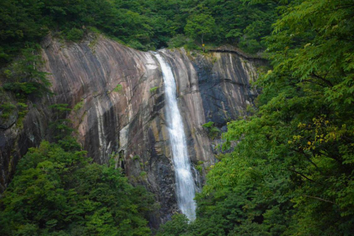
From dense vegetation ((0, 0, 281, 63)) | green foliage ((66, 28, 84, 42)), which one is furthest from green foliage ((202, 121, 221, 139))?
green foliage ((66, 28, 84, 42))

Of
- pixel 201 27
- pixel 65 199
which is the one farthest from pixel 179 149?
pixel 201 27

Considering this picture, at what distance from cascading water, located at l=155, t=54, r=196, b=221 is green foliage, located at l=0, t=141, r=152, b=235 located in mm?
3960

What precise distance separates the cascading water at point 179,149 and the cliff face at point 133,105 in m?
0.45

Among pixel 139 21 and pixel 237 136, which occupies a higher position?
pixel 139 21

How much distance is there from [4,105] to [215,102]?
15339 mm

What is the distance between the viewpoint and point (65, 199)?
511 inches

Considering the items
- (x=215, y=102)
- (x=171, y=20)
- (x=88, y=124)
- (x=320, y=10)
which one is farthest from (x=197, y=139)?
(x=320, y=10)

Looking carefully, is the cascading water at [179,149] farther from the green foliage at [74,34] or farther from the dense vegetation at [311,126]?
the dense vegetation at [311,126]

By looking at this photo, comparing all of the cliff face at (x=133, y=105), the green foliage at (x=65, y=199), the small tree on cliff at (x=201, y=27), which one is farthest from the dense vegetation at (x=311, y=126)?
the small tree on cliff at (x=201, y=27)

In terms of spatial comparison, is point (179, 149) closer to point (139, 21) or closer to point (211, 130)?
point (211, 130)

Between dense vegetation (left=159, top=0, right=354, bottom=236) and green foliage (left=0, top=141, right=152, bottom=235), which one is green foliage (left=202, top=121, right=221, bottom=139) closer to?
green foliage (left=0, top=141, right=152, bottom=235)

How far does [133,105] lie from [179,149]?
456 centimetres

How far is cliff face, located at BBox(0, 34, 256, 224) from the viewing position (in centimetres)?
1822

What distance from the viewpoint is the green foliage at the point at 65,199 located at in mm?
12180
